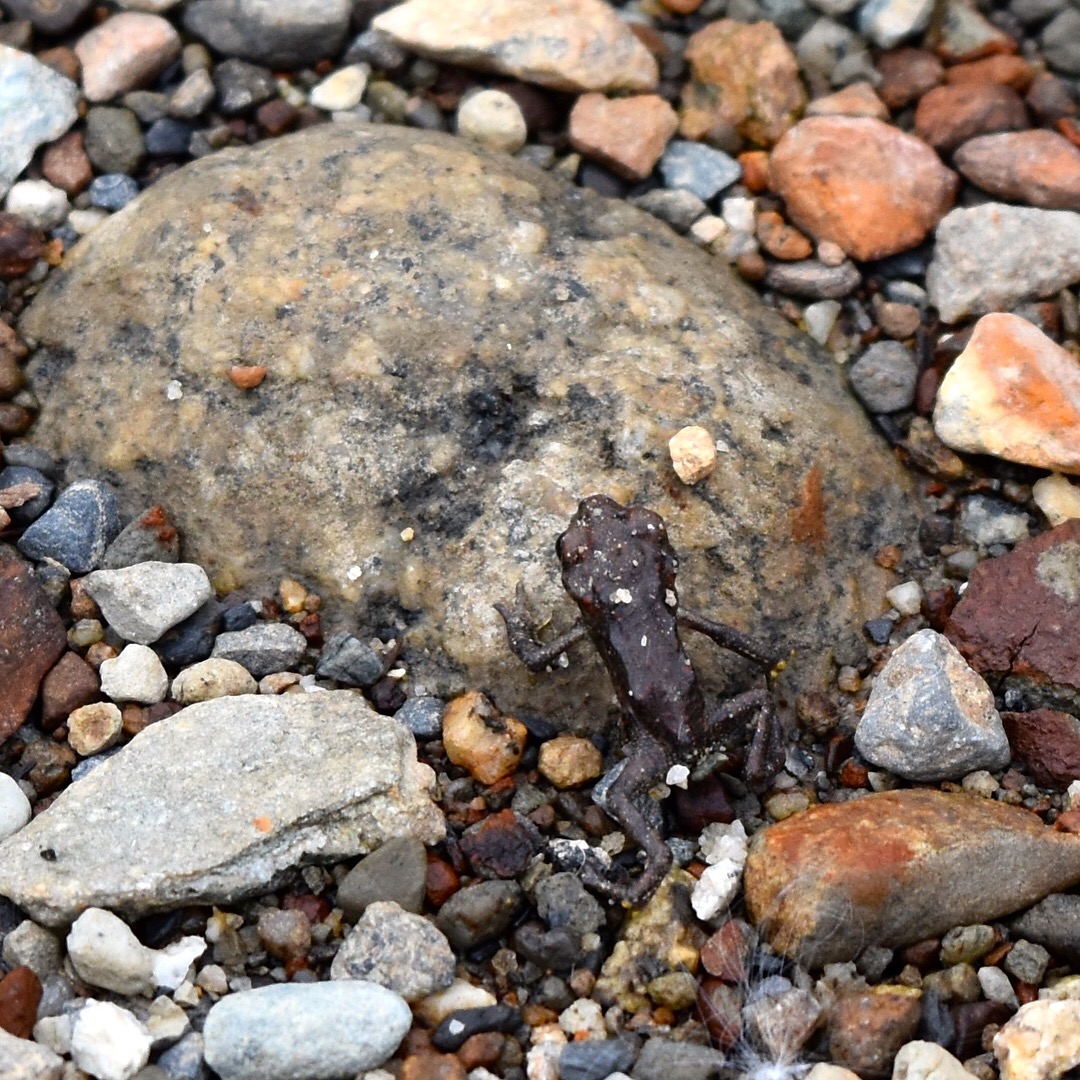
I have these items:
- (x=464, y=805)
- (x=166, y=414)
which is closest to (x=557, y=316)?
(x=166, y=414)

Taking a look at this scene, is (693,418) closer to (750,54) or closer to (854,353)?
(854,353)

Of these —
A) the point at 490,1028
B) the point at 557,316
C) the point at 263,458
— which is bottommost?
the point at 490,1028

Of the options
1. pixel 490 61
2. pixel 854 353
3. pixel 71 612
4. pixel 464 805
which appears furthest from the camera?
pixel 490 61

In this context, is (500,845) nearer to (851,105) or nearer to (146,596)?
(146,596)

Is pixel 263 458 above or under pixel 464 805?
above

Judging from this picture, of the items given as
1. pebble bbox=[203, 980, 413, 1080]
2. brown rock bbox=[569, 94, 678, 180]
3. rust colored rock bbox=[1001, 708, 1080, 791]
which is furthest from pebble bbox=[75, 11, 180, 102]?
rust colored rock bbox=[1001, 708, 1080, 791]

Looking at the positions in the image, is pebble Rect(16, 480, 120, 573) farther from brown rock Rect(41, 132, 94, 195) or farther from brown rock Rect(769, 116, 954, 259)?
brown rock Rect(769, 116, 954, 259)
